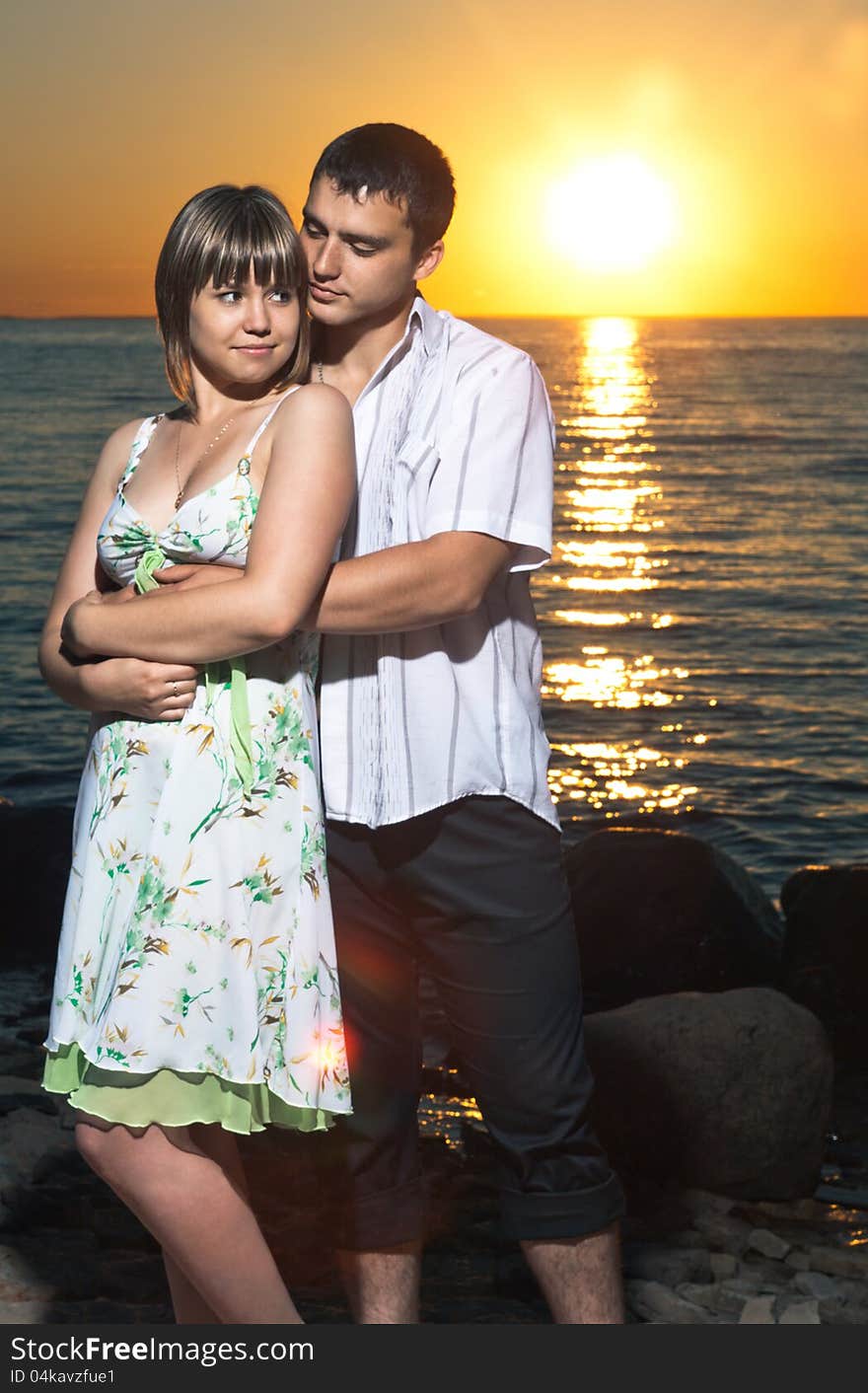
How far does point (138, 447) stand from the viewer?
2.80m

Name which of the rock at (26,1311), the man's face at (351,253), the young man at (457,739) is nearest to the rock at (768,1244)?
the young man at (457,739)

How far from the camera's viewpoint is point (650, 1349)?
2.94 meters

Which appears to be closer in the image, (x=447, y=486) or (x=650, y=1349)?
(x=447, y=486)

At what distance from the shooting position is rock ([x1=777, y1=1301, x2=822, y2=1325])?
4.04 m

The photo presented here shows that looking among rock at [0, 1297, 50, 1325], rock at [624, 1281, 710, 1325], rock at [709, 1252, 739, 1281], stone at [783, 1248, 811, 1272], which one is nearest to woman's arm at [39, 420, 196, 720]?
rock at [0, 1297, 50, 1325]

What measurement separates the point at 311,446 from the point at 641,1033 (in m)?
3.03

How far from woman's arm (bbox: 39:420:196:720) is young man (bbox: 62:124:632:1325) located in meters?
0.42

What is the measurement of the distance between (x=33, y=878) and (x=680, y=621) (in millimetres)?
11752

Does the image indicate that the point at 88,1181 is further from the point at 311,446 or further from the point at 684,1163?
the point at 311,446

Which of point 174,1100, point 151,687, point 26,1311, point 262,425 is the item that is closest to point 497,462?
point 262,425

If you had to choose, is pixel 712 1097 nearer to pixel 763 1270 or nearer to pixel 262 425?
pixel 763 1270

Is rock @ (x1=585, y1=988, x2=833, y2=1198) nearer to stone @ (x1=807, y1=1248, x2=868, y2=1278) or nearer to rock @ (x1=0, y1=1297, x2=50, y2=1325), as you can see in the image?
stone @ (x1=807, y1=1248, x2=868, y2=1278)

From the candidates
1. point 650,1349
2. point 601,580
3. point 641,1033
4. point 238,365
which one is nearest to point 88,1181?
point 641,1033

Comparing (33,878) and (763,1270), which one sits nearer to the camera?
(763,1270)
